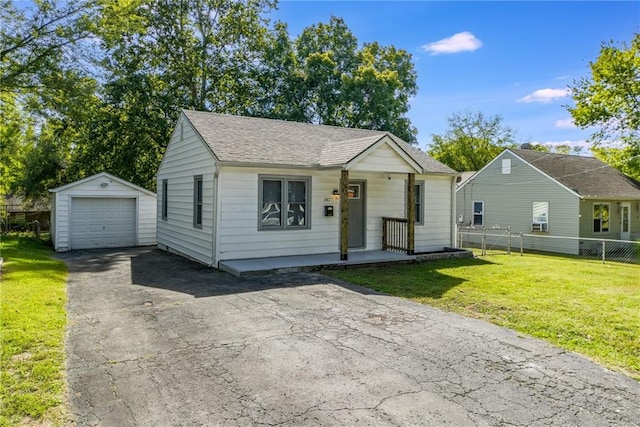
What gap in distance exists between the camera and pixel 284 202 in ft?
33.8

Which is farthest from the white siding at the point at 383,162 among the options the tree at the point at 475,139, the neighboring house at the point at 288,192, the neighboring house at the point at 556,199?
the tree at the point at 475,139

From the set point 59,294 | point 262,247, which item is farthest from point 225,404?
point 262,247

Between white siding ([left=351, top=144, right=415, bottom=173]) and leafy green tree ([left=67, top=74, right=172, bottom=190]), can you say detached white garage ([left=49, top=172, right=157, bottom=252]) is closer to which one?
leafy green tree ([left=67, top=74, right=172, bottom=190])

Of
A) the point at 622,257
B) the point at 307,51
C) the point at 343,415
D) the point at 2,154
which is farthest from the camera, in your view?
the point at 307,51

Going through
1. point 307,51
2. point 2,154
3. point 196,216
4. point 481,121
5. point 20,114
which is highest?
point 307,51

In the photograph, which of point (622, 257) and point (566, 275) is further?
point (622, 257)

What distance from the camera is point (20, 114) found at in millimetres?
20016

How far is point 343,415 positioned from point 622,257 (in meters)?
19.0

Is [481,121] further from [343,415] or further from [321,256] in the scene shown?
[343,415]

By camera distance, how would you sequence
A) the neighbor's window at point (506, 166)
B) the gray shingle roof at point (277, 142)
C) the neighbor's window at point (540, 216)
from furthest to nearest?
the neighbor's window at point (506, 166), the neighbor's window at point (540, 216), the gray shingle roof at point (277, 142)

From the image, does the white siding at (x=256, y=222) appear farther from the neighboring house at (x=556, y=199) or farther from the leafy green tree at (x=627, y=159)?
the leafy green tree at (x=627, y=159)

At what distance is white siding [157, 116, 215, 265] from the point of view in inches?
395

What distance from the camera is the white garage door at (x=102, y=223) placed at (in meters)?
14.3

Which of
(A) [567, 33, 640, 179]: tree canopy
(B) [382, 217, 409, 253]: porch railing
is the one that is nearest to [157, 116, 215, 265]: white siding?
(B) [382, 217, 409, 253]: porch railing
